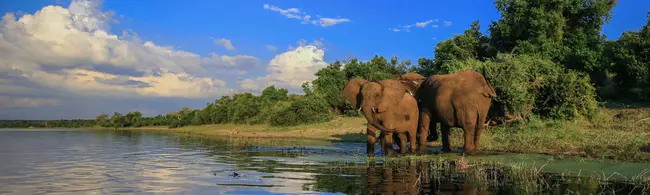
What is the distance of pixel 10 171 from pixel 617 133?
68.3ft

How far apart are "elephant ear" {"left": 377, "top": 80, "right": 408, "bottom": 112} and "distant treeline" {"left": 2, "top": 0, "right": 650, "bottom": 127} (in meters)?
5.31

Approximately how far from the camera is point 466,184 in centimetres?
991

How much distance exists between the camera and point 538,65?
24406 millimetres

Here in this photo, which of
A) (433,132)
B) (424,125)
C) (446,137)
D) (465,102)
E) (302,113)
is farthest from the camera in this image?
(302,113)

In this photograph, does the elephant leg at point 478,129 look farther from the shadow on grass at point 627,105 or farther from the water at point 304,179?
the shadow on grass at point 627,105

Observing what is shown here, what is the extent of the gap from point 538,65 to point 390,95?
1103 centimetres

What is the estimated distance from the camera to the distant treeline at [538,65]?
2239 cm

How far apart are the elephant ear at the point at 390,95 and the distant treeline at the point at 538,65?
5.31 meters

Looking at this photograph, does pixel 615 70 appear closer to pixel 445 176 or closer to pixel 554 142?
pixel 554 142

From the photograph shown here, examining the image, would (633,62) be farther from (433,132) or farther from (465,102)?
(465,102)

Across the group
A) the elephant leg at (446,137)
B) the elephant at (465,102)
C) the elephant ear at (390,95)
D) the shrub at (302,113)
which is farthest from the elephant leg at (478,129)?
the shrub at (302,113)

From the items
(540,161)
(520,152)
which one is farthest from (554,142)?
(540,161)

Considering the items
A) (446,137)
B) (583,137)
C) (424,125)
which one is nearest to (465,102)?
(424,125)

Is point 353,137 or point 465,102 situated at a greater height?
point 465,102
